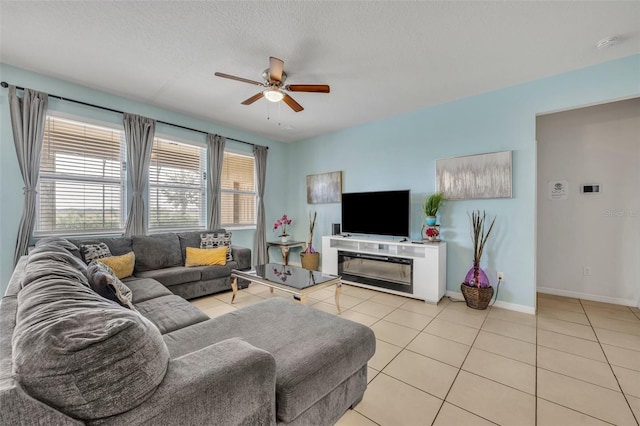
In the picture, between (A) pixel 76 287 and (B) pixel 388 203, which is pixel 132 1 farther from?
(B) pixel 388 203

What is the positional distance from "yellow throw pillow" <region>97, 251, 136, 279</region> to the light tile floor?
0.95 m

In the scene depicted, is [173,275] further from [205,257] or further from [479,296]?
[479,296]

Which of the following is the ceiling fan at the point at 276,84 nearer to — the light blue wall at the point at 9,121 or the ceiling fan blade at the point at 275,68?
the ceiling fan blade at the point at 275,68

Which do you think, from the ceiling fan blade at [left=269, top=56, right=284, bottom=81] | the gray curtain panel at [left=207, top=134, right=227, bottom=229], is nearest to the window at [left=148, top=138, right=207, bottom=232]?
the gray curtain panel at [left=207, top=134, right=227, bottom=229]

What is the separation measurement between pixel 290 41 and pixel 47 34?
2159 mm

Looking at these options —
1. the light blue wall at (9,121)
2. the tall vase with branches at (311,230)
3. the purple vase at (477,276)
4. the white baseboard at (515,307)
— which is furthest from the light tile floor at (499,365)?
the light blue wall at (9,121)

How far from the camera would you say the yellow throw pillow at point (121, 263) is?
2.93 meters

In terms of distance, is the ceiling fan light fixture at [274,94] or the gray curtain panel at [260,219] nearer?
the ceiling fan light fixture at [274,94]

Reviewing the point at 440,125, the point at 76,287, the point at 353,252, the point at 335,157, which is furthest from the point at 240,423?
the point at 335,157

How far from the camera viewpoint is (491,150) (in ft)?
10.9

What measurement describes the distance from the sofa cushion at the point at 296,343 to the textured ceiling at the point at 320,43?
2.30 m

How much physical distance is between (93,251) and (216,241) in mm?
1437

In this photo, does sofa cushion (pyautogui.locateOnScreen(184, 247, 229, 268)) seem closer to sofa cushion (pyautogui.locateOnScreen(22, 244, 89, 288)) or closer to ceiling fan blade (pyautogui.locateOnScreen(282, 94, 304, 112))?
sofa cushion (pyautogui.locateOnScreen(22, 244, 89, 288))

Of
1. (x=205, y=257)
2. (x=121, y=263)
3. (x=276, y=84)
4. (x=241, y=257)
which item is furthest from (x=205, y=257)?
(x=276, y=84)
